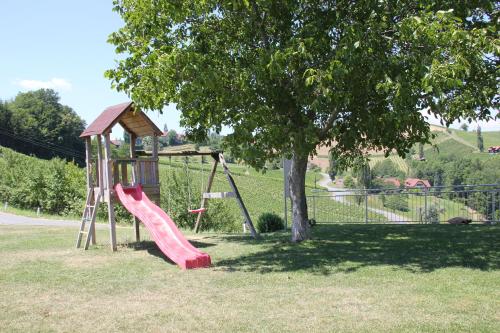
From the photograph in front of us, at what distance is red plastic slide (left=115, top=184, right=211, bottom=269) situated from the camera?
9.67m

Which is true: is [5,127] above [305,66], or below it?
above

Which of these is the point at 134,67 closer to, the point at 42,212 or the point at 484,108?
the point at 484,108

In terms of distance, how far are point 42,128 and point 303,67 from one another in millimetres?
83761

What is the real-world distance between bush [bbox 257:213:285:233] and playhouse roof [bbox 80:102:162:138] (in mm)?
5868

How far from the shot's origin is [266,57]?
977 cm

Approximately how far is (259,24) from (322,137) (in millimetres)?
3283

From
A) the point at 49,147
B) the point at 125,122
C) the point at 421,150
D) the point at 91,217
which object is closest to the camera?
the point at 91,217

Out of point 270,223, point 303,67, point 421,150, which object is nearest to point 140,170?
point 303,67

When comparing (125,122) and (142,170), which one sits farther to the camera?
(125,122)

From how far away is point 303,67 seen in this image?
35.1 feet

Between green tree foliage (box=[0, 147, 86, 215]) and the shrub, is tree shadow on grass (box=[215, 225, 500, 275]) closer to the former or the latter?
the shrub

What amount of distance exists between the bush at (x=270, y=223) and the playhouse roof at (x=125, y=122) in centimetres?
587

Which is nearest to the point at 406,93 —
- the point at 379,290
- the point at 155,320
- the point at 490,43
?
the point at 490,43

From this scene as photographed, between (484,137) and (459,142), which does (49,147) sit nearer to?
(459,142)
